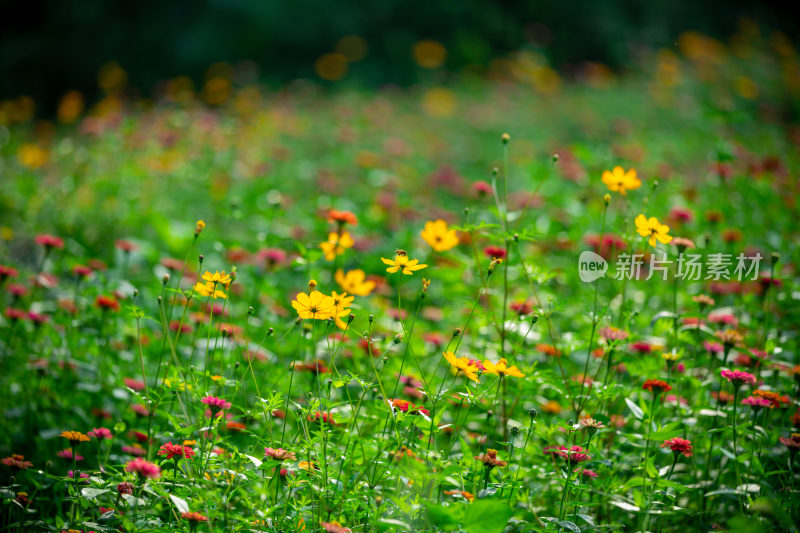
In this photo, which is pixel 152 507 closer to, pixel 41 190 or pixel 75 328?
pixel 75 328

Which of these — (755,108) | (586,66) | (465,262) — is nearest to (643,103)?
(755,108)

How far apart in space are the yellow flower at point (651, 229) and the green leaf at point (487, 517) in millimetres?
729

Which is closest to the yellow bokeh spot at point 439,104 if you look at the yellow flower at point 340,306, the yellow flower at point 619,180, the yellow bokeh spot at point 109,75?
the yellow bokeh spot at point 109,75

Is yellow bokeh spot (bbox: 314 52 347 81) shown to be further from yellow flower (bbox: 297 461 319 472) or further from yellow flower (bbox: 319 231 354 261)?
yellow flower (bbox: 297 461 319 472)

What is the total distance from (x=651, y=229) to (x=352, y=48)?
6195 millimetres

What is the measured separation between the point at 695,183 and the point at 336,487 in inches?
132

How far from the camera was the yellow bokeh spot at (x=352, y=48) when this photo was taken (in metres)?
7.03

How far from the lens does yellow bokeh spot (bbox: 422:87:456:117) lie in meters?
5.64

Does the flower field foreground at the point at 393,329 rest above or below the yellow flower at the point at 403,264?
below

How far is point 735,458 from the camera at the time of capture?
1465mm

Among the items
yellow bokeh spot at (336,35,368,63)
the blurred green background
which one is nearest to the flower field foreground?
yellow bokeh spot at (336,35,368,63)

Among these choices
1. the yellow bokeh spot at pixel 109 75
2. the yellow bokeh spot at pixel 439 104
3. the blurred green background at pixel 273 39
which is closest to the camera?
the yellow bokeh spot at pixel 439 104

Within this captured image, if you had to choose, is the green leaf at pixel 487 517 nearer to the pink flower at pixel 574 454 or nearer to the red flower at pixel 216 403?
the pink flower at pixel 574 454

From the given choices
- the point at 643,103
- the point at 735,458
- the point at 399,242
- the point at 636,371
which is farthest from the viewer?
the point at 643,103
